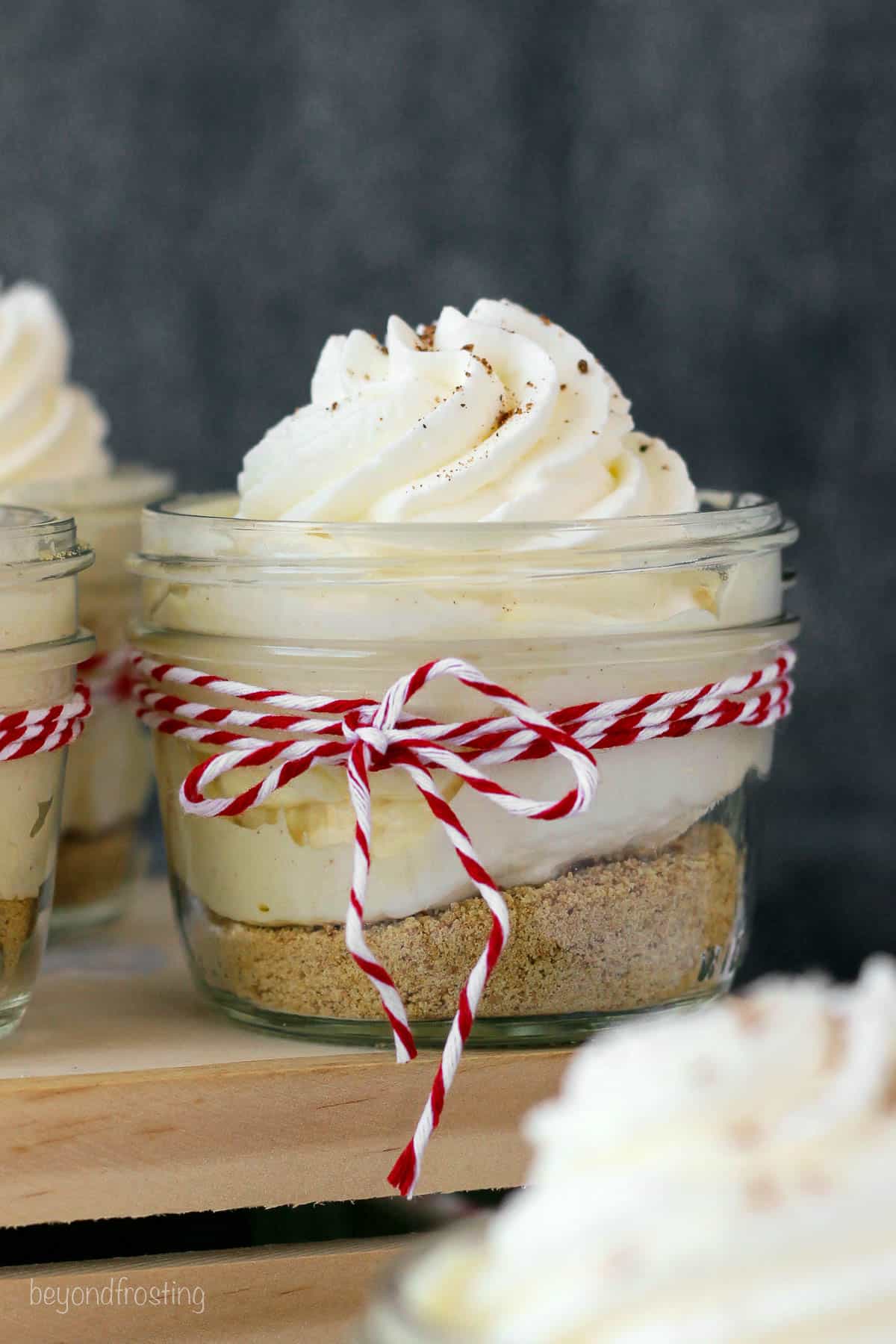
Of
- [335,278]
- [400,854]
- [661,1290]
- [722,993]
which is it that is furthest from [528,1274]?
[335,278]

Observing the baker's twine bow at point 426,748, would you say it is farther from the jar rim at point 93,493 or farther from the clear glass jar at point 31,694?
the jar rim at point 93,493

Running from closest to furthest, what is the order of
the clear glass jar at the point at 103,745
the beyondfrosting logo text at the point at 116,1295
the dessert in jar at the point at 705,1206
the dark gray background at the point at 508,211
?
1. the dessert in jar at the point at 705,1206
2. the beyondfrosting logo text at the point at 116,1295
3. the clear glass jar at the point at 103,745
4. the dark gray background at the point at 508,211

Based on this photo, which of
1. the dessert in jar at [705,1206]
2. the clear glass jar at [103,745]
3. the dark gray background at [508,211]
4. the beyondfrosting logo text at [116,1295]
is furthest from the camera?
the dark gray background at [508,211]

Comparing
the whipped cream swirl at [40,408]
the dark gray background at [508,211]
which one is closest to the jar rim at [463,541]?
the whipped cream swirl at [40,408]

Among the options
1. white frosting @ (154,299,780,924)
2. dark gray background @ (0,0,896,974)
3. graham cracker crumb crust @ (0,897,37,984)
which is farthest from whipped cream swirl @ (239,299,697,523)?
dark gray background @ (0,0,896,974)

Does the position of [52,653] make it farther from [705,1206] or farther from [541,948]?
[705,1206]

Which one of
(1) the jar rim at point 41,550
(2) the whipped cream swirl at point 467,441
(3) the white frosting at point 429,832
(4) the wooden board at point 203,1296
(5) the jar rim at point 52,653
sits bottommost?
(4) the wooden board at point 203,1296
